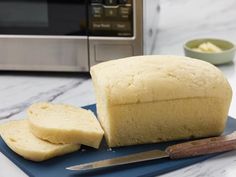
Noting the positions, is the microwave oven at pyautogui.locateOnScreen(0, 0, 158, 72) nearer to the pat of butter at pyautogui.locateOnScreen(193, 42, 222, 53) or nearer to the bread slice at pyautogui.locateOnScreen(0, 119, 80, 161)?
the pat of butter at pyautogui.locateOnScreen(193, 42, 222, 53)

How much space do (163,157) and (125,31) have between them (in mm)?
350

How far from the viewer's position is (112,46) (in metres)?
1.11

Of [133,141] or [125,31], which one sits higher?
[125,31]

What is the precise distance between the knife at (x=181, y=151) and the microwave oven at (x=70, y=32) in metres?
0.31

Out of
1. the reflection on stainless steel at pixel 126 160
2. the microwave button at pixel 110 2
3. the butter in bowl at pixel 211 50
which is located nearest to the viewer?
the reflection on stainless steel at pixel 126 160

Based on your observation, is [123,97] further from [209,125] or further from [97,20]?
[97,20]

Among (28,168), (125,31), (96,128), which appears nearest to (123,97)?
(96,128)

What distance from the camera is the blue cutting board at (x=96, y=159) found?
31.5 inches

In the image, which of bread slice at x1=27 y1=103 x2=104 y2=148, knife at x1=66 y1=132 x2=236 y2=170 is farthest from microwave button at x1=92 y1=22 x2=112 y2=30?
knife at x1=66 y1=132 x2=236 y2=170

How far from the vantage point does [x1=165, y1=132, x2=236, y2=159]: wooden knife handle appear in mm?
837

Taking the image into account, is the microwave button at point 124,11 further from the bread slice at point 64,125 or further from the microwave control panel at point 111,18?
the bread slice at point 64,125

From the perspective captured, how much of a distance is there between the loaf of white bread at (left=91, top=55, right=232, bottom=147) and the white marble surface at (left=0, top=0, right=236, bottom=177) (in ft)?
0.25

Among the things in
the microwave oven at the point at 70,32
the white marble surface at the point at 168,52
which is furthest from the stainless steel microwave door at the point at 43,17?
the white marble surface at the point at 168,52

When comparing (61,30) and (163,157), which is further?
(61,30)
